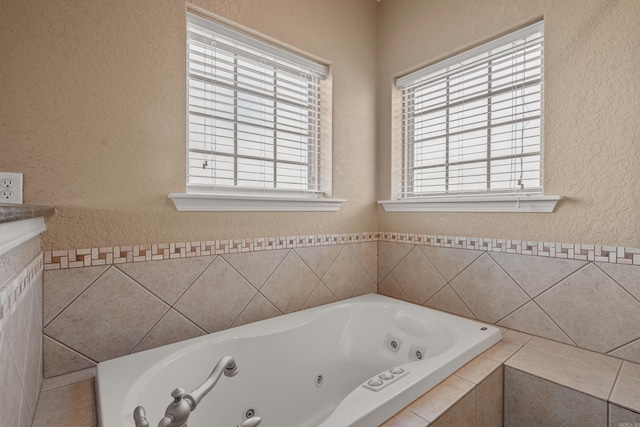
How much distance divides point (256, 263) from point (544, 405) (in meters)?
1.41

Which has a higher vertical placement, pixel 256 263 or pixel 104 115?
pixel 104 115

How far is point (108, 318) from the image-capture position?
1.33 meters

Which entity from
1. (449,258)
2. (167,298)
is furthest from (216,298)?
(449,258)

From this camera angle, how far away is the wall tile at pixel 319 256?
1982 millimetres

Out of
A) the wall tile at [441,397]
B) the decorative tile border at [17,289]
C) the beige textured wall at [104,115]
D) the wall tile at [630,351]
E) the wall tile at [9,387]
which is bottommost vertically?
the wall tile at [441,397]

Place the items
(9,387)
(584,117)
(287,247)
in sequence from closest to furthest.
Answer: (9,387) < (584,117) < (287,247)

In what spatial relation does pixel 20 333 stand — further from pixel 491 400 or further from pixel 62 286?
pixel 491 400

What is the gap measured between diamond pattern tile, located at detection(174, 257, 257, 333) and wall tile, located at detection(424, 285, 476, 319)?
3.83 feet

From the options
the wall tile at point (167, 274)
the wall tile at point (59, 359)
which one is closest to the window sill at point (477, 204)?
the wall tile at point (167, 274)

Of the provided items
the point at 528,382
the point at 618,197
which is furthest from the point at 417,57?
the point at 528,382

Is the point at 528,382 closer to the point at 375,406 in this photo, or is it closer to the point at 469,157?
the point at 375,406

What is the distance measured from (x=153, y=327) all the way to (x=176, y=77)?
3.77 ft

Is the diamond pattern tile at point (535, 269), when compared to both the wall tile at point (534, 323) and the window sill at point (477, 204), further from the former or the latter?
the window sill at point (477, 204)

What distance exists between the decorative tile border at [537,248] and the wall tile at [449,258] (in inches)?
1.2
